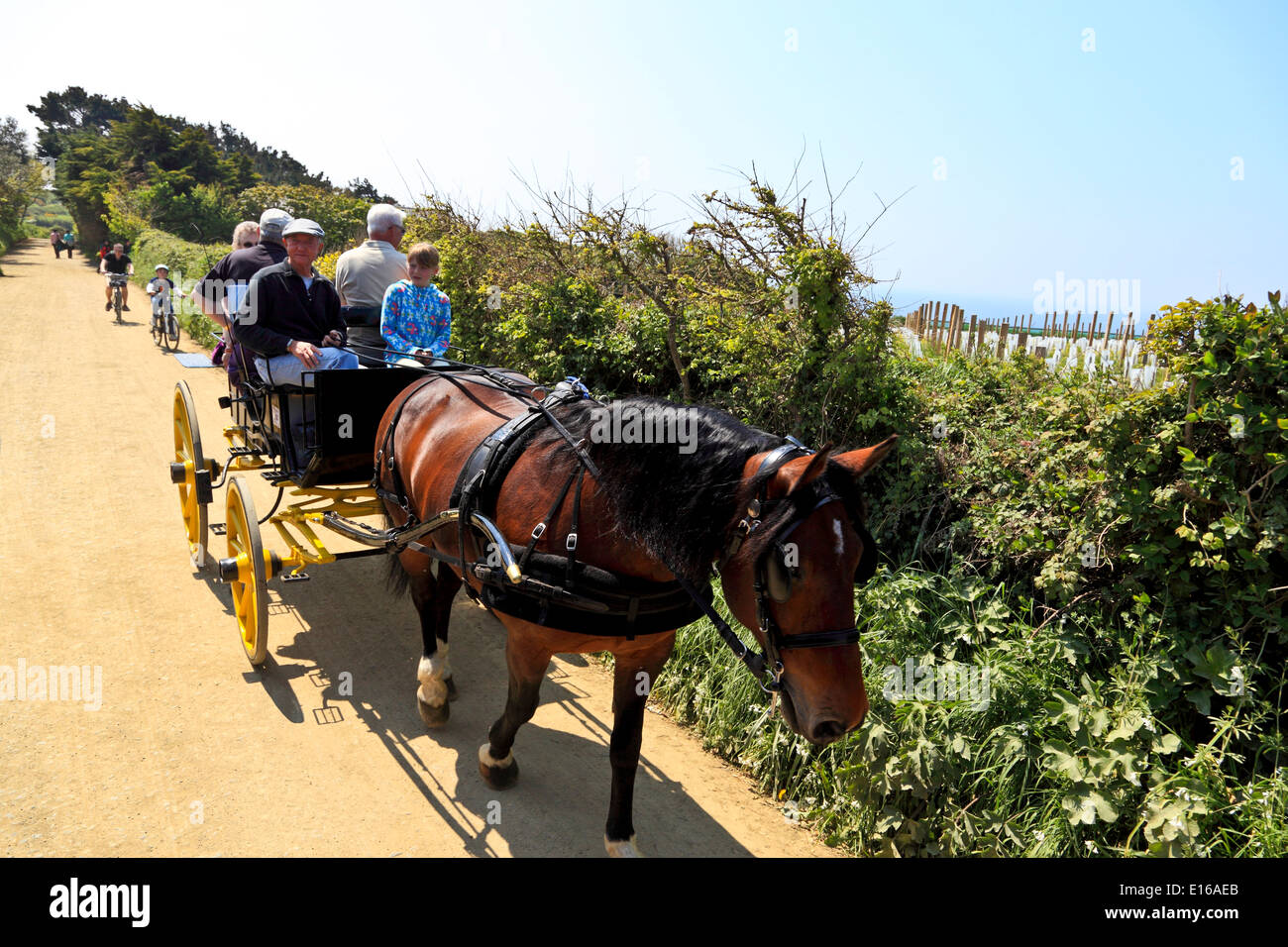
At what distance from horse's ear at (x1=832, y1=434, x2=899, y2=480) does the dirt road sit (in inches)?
81.4

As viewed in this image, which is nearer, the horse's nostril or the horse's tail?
the horse's nostril

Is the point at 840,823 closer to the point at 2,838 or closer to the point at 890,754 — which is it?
the point at 890,754

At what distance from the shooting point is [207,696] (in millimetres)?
3971

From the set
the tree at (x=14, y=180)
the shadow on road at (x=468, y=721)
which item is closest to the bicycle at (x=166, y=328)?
the shadow on road at (x=468, y=721)

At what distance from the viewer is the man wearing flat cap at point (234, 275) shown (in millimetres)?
5399

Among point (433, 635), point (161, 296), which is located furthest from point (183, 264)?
point (433, 635)

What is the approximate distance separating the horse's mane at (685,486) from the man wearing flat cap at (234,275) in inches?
161

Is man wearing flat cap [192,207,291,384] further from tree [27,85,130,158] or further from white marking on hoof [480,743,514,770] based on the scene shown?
tree [27,85,130,158]

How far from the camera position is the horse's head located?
7.16ft

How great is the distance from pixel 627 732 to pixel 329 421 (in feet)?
8.28

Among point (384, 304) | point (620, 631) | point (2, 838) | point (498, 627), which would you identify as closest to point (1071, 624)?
point (620, 631)

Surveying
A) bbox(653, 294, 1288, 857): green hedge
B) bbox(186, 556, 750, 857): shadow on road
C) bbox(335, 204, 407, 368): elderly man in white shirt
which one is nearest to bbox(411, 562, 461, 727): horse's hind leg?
bbox(186, 556, 750, 857): shadow on road

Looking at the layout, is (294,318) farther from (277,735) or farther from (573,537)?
(573,537)

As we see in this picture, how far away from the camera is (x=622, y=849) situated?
3.12 meters
